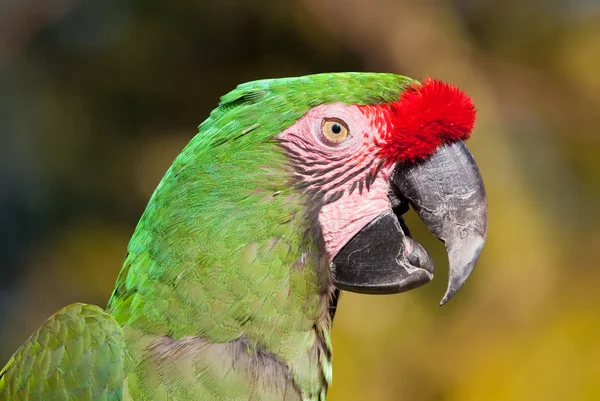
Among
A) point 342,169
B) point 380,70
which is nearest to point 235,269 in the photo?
point 342,169

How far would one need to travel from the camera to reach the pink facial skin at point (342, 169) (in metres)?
1.68

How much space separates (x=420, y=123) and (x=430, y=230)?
28 centimetres

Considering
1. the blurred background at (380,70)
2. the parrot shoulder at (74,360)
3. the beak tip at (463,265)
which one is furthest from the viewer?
the blurred background at (380,70)

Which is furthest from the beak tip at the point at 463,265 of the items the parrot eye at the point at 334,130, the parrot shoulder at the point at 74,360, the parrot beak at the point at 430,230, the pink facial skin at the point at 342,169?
the parrot shoulder at the point at 74,360

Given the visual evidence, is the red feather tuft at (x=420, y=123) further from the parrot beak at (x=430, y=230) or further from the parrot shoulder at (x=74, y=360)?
the parrot shoulder at (x=74, y=360)

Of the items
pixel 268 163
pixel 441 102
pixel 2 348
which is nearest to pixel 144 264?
pixel 268 163

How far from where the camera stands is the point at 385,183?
171 cm

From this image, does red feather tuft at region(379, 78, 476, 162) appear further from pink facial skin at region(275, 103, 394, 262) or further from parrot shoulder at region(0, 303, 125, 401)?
parrot shoulder at region(0, 303, 125, 401)

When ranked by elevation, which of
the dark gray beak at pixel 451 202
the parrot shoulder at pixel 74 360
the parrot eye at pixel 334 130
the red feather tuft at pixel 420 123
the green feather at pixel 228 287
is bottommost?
A: the parrot shoulder at pixel 74 360

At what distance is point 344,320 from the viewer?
4750 mm

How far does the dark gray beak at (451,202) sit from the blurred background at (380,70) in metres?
2.96

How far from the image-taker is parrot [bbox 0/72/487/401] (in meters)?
1.56

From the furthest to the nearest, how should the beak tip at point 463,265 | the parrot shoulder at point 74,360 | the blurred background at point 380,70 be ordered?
the blurred background at point 380,70, the beak tip at point 463,265, the parrot shoulder at point 74,360

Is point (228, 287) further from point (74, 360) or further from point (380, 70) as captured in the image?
point (380, 70)
